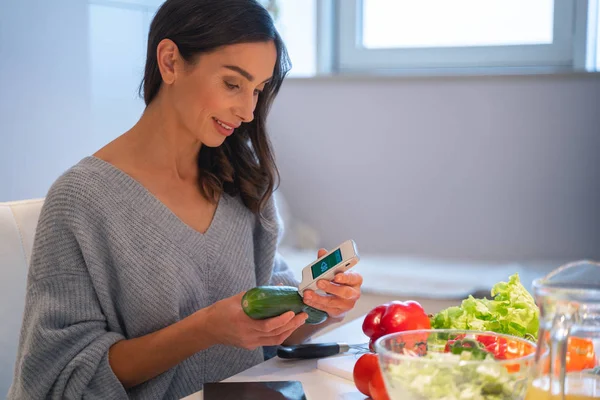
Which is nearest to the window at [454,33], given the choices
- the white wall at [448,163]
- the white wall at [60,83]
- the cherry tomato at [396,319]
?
the white wall at [448,163]

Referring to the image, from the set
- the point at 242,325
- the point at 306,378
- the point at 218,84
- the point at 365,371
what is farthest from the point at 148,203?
the point at 365,371

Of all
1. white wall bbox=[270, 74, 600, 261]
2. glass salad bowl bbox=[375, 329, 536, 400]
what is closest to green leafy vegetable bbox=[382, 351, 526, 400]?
glass salad bowl bbox=[375, 329, 536, 400]

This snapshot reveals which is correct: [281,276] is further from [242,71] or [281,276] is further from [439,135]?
[439,135]

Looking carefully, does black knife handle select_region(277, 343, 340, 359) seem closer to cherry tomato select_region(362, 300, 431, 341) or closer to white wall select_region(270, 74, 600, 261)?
cherry tomato select_region(362, 300, 431, 341)

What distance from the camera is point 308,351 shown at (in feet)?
4.08

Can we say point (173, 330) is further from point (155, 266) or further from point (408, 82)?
point (408, 82)

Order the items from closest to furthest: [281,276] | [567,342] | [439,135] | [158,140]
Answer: [567,342] < [158,140] < [281,276] < [439,135]

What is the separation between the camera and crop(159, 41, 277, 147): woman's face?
4.58 feet

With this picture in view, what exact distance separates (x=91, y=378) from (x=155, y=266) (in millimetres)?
236

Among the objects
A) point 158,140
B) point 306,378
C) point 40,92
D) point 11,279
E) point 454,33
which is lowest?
point 306,378

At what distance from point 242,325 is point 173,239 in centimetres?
32

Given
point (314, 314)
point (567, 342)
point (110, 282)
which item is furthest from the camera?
point (110, 282)

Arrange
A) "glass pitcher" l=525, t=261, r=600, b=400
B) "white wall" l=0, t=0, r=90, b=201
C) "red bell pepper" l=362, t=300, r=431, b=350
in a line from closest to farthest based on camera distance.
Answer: "glass pitcher" l=525, t=261, r=600, b=400
"red bell pepper" l=362, t=300, r=431, b=350
"white wall" l=0, t=0, r=90, b=201

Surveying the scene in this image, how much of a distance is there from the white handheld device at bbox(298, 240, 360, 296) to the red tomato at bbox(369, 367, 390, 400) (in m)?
0.18
